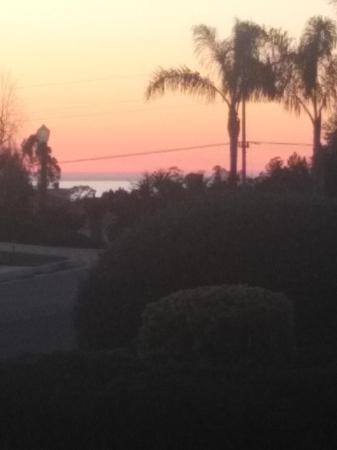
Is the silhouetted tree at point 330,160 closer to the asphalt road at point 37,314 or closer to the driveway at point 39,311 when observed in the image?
the driveway at point 39,311

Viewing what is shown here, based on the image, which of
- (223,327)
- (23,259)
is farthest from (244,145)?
(223,327)

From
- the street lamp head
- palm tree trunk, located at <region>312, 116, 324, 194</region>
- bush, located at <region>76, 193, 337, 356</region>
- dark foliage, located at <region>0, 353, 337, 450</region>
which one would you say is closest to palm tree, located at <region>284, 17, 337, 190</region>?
palm tree trunk, located at <region>312, 116, 324, 194</region>

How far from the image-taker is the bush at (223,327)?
1120cm

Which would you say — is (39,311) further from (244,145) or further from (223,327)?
(244,145)

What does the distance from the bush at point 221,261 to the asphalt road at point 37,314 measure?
81.0 inches

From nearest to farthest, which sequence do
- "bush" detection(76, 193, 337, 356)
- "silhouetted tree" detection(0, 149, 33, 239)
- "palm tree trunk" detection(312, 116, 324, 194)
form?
"bush" detection(76, 193, 337, 356) < "palm tree trunk" detection(312, 116, 324, 194) < "silhouetted tree" detection(0, 149, 33, 239)

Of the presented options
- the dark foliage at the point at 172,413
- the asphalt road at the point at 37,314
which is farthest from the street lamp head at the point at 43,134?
the dark foliage at the point at 172,413

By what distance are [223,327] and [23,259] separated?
87.4 feet

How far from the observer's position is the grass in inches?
1439

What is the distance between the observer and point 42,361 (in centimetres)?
929

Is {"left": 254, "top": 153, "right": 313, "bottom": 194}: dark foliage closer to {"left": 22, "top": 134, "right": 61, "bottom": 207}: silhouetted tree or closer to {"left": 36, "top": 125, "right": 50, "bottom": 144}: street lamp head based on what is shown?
{"left": 36, "top": 125, "right": 50, "bottom": 144}: street lamp head

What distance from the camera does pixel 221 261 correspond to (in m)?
14.1

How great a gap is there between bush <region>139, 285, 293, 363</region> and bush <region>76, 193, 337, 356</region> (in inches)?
85.8

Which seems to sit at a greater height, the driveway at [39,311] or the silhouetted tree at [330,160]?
the silhouetted tree at [330,160]
